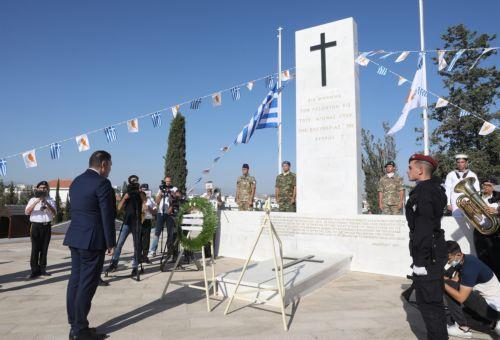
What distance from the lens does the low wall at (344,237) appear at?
6.82 meters

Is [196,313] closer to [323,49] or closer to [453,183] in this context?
[453,183]

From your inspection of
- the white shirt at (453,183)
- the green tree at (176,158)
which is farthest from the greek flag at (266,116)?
the green tree at (176,158)

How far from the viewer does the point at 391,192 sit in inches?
316

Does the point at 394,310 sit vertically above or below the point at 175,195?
below

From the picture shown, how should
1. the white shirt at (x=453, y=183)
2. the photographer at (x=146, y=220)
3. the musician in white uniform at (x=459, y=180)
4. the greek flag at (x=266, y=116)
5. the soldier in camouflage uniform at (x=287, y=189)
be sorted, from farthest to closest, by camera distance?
the greek flag at (x=266, y=116), the soldier in camouflage uniform at (x=287, y=189), the photographer at (x=146, y=220), the white shirt at (x=453, y=183), the musician in white uniform at (x=459, y=180)

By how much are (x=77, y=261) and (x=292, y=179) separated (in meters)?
6.22

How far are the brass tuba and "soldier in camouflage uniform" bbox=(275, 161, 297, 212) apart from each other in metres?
4.66

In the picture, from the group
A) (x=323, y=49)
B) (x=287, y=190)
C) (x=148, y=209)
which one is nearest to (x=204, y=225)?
(x=148, y=209)

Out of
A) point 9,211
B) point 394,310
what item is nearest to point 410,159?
point 394,310

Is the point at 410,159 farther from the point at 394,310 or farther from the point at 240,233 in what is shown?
the point at 240,233

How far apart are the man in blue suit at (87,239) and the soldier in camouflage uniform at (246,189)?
585cm

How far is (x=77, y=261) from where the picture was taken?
387cm

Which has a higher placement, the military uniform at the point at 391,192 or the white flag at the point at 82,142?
the white flag at the point at 82,142

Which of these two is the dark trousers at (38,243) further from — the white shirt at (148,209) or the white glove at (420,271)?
the white glove at (420,271)
